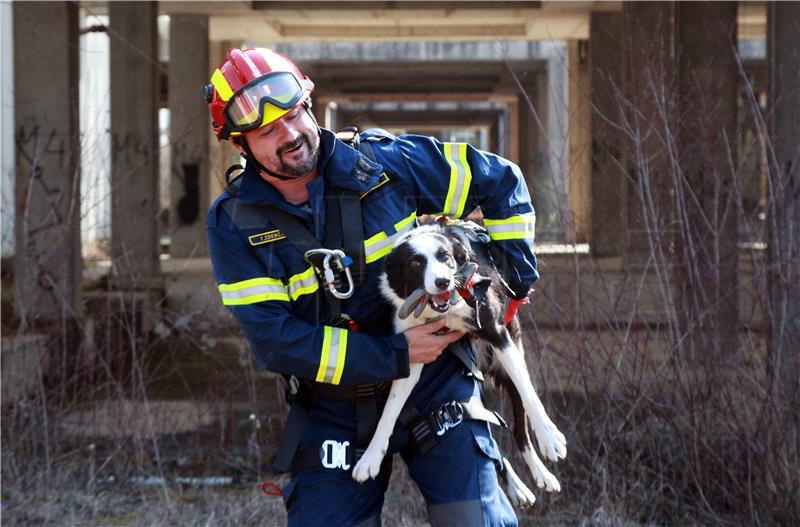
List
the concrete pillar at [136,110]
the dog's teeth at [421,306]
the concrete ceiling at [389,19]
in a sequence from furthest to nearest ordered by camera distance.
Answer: the concrete ceiling at [389,19]
the concrete pillar at [136,110]
the dog's teeth at [421,306]

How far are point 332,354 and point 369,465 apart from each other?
39 cm

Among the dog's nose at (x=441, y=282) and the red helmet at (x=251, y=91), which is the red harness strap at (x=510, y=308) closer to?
the dog's nose at (x=441, y=282)

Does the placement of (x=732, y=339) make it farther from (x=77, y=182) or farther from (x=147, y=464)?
(x=77, y=182)

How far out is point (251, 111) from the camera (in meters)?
3.24

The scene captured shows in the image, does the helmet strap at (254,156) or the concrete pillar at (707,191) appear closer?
the helmet strap at (254,156)

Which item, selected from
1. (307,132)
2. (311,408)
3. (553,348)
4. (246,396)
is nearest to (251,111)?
(307,132)

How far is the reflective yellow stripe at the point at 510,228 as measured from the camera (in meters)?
3.48

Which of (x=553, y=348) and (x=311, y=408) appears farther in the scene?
(x=553, y=348)

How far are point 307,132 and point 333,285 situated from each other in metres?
0.50

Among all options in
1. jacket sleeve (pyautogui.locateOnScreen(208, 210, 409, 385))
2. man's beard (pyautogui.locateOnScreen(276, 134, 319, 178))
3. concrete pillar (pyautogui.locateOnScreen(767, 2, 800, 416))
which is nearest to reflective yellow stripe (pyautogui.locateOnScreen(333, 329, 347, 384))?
jacket sleeve (pyautogui.locateOnScreen(208, 210, 409, 385))

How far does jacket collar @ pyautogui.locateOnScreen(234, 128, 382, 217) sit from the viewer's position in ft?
10.9

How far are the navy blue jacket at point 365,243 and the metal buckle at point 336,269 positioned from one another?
0.09m

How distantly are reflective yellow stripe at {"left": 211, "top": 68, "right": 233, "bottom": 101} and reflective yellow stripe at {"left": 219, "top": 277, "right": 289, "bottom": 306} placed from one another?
59 cm

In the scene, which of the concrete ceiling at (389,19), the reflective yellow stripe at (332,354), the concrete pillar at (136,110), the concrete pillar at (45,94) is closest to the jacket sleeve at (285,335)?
the reflective yellow stripe at (332,354)
